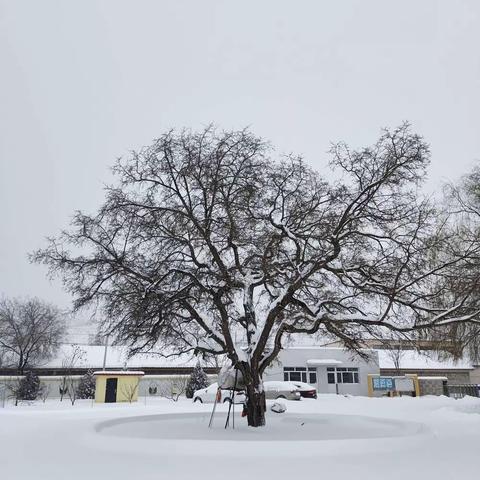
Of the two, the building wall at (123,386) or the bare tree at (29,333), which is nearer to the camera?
the building wall at (123,386)

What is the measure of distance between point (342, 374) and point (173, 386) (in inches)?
677

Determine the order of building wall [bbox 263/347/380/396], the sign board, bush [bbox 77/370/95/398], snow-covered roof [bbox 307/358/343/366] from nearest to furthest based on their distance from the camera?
bush [bbox 77/370/95/398] < the sign board < snow-covered roof [bbox 307/358/343/366] < building wall [bbox 263/347/380/396]

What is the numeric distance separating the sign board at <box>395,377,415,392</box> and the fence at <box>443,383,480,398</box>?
8.78 ft

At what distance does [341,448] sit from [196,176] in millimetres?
7449

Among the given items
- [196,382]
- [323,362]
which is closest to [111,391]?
[196,382]

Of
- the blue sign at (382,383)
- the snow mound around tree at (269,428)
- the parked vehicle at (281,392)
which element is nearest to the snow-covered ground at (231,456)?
the snow mound around tree at (269,428)

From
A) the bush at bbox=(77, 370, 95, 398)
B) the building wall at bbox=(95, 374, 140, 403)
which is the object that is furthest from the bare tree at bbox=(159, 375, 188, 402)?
the building wall at bbox=(95, 374, 140, 403)

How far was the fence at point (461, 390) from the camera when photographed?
1389 inches

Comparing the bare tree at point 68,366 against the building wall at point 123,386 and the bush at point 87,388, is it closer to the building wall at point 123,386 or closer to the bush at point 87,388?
the bush at point 87,388

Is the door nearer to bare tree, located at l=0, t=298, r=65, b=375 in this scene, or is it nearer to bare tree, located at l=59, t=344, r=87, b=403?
bare tree, located at l=59, t=344, r=87, b=403

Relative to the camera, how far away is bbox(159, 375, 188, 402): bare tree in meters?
38.4

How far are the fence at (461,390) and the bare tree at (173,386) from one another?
20.9 m

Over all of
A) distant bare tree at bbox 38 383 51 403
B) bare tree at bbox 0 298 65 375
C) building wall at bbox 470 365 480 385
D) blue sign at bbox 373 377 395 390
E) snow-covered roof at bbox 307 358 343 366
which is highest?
bare tree at bbox 0 298 65 375

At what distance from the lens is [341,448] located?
8555 mm
